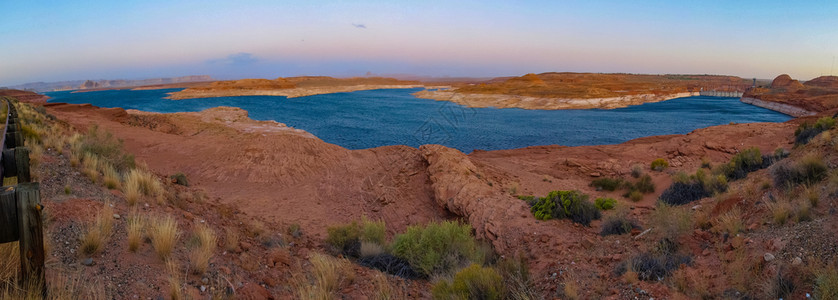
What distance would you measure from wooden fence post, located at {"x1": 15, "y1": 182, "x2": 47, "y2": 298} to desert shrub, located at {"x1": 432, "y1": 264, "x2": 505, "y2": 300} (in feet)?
11.3

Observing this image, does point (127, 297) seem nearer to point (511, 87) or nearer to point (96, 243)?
point (96, 243)

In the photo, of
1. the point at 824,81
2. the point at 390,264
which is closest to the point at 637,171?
the point at 390,264

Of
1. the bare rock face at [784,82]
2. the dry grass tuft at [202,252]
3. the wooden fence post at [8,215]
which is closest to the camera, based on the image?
the wooden fence post at [8,215]

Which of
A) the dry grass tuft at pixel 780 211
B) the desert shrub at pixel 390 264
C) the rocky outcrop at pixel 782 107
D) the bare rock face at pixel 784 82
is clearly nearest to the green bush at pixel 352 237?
the desert shrub at pixel 390 264

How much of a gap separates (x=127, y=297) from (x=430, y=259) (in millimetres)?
3612

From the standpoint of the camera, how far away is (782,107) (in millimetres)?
45031

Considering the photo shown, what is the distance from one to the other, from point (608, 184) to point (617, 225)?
6.33m

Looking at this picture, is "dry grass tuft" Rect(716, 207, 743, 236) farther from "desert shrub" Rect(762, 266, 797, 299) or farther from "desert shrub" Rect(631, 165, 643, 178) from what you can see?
"desert shrub" Rect(631, 165, 643, 178)

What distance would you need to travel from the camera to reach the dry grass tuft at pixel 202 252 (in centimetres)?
427

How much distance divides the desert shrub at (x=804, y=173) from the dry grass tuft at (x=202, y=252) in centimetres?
834

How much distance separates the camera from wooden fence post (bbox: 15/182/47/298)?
2248 mm

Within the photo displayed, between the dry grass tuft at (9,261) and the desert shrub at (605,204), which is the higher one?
the dry grass tuft at (9,261)

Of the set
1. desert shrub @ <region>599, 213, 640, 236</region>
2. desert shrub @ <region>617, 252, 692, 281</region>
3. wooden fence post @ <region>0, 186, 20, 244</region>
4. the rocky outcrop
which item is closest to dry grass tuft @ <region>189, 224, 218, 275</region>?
wooden fence post @ <region>0, 186, 20, 244</region>

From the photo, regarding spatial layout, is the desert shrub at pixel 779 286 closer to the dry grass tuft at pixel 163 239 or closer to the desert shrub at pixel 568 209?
the desert shrub at pixel 568 209
